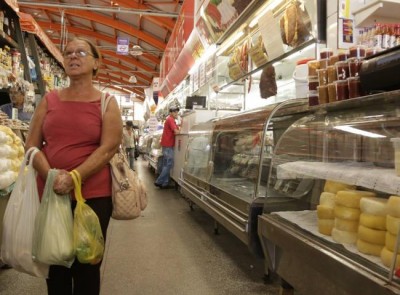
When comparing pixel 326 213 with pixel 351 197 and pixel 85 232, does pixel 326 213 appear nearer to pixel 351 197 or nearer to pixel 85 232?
pixel 351 197

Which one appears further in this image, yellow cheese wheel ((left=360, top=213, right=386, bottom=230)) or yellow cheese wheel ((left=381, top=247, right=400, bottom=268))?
yellow cheese wheel ((left=360, top=213, right=386, bottom=230))

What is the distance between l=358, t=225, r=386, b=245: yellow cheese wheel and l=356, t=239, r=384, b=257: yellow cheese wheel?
0.01 metres

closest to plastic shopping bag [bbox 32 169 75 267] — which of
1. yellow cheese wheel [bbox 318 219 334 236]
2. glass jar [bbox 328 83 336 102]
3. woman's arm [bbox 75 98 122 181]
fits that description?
woman's arm [bbox 75 98 122 181]

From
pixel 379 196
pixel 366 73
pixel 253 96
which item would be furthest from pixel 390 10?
pixel 253 96

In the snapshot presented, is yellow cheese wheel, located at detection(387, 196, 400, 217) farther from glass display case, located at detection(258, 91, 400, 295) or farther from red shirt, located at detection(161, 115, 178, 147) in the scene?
red shirt, located at detection(161, 115, 178, 147)

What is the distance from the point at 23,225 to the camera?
5.81 feet

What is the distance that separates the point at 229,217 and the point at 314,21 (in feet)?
5.64

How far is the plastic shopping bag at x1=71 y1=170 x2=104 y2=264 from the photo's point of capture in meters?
1.74

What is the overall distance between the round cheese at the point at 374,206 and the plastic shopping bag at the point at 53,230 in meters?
1.36

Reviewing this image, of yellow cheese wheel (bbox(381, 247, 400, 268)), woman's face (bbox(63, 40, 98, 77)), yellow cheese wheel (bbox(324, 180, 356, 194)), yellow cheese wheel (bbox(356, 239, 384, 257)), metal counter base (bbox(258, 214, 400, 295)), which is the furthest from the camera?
→ yellow cheese wheel (bbox(324, 180, 356, 194))

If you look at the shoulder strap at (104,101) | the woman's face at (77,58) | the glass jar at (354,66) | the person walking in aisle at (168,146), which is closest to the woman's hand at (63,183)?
the shoulder strap at (104,101)

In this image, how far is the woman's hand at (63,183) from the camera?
5.66 feet

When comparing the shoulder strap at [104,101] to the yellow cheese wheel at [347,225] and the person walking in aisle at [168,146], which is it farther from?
the person walking in aisle at [168,146]

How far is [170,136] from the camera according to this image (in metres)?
7.60
